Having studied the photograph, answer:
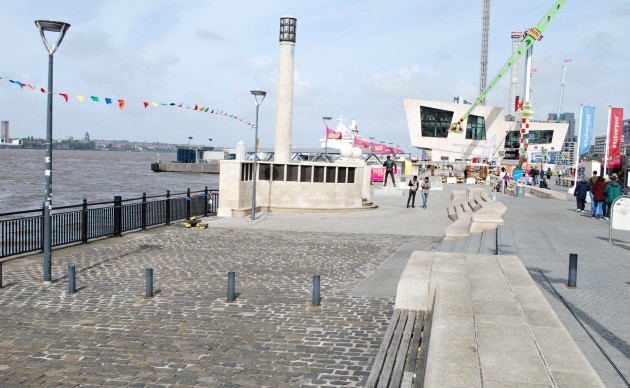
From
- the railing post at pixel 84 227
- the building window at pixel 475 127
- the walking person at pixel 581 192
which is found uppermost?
the building window at pixel 475 127

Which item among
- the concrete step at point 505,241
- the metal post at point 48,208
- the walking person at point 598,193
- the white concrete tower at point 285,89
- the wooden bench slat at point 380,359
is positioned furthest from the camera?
the white concrete tower at point 285,89

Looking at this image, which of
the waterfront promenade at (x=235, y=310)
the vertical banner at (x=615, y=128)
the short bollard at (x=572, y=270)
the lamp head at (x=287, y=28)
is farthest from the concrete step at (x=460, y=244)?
the vertical banner at (x=615, y=128)

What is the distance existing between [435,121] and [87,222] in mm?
81689

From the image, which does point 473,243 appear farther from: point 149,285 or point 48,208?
point 48,208

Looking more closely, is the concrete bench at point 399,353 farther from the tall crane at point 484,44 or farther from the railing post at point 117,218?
the tall crane at point 484,44

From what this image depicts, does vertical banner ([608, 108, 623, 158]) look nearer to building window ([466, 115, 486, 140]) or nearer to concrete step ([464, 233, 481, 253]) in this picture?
concrete step ([464, 233, 481, 253])

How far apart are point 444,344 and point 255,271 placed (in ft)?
26.0

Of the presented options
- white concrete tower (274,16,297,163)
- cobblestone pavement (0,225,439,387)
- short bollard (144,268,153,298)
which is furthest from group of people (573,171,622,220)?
short bollard (144,268,153,298)

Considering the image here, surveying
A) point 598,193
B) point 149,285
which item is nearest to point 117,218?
point 149,285

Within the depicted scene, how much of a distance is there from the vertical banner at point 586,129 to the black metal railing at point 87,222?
2510 centimetres

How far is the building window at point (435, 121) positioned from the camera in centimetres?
9388

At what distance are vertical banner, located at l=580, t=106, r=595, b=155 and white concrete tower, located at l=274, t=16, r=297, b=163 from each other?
62.9 feet

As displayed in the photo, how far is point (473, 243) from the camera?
15320 millimetres

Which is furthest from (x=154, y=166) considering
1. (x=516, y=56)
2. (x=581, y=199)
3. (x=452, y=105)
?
(x=581, y=199)
